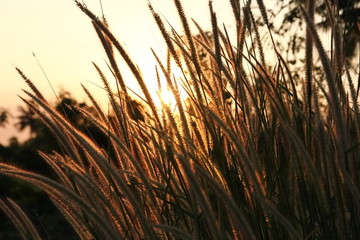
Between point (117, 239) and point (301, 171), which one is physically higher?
point (301, 171)

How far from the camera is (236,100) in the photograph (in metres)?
2.17

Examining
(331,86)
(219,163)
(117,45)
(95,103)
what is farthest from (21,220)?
(331,86)

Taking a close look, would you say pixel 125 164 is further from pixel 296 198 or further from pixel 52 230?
pixel 52 230

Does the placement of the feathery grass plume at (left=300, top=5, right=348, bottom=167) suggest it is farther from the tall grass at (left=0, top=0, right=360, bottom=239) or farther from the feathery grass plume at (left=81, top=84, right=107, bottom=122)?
the feathery grass plume at (left=81, top=84, right=107, bottom=122)

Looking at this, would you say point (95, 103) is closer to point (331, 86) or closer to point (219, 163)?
point (219, 163)

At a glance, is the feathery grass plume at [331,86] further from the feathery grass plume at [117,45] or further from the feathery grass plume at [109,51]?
the feathery grass plume at [109,51]

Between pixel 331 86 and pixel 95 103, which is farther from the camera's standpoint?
pixel 95 103

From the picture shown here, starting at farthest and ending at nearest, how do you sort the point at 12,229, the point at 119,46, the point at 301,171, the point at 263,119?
1. the point at 12,229
2. the point at 263,119
3. the point at 301,171
4. the point at 119,46

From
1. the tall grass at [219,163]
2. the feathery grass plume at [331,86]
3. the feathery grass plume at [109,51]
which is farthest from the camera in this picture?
the feathery grass plume at [109,51]

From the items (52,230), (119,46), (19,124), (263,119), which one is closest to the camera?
(119,46)

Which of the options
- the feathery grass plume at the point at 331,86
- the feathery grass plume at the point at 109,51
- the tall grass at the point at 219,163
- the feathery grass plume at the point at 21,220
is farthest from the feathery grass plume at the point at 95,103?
the feathery grass plume at the point at 331,86

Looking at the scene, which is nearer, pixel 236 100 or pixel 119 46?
pixel 119 46

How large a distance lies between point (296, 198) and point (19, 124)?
12.6 meters

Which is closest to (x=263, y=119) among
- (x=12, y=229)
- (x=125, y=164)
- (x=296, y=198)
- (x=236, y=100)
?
(x=236, y=100)
